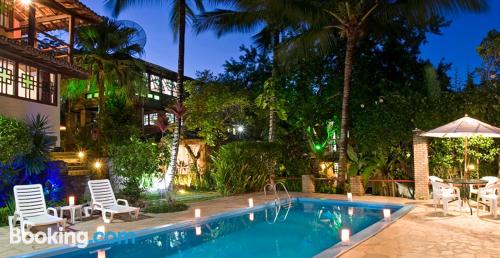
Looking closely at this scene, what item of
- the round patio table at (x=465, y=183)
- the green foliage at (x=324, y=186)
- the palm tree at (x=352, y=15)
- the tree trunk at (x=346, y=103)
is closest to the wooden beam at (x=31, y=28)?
the palm tree at (x=352, y=15)

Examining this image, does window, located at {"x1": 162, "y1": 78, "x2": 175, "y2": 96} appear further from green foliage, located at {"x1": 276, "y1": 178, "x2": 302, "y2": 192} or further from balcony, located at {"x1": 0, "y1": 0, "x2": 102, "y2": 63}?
green foliage, located at {"x1": 276, "y1": 178, "x2": 302, "y2": 192}

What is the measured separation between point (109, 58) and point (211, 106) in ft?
22.4

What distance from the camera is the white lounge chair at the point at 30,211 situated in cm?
851

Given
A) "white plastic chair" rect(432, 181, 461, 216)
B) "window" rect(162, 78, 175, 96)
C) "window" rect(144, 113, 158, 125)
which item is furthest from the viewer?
"window" rect(144, 113, 158, 125)

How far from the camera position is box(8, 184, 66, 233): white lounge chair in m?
8.51

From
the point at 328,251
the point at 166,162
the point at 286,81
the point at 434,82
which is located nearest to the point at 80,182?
the point at 166,162

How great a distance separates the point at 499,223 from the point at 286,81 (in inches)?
437

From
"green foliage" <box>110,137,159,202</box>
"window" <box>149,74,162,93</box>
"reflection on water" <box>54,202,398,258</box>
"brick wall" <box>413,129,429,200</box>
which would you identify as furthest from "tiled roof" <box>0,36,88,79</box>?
"window" <box>149,74,162,93</box>

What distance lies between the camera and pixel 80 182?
40.9 ft

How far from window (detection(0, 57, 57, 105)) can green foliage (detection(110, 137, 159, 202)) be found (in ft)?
15.2

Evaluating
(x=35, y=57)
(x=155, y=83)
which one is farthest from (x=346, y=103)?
(x=155, y=83)

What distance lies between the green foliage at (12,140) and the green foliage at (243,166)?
7.48 m

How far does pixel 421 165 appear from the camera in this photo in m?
13.4

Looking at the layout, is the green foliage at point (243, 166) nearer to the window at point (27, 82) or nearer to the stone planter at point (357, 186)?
the stone planter at point (357, 186)
